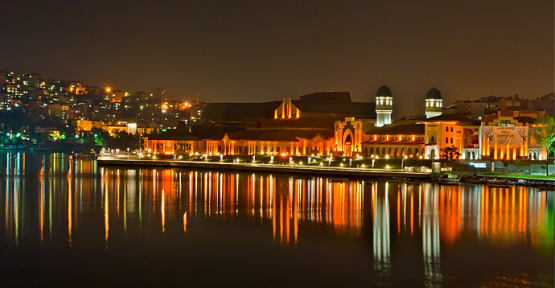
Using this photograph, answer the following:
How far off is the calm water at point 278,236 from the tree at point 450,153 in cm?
970

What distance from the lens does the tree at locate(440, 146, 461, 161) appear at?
48838 millimetres

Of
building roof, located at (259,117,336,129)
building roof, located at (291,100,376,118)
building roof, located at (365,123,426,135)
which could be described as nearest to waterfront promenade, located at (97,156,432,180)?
building roof, located at (365,123,426,135)

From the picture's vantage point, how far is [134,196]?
35.4 m

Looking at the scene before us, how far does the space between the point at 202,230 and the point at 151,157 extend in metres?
44.3

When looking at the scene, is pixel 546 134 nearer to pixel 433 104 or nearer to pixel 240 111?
pixel 433 104

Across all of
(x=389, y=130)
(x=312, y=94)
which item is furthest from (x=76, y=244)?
(x=312, y=94)

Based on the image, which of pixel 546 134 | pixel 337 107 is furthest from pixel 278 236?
pixel 337 107

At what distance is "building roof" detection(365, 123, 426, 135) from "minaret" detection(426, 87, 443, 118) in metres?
4.42

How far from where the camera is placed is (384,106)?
63.7 metres

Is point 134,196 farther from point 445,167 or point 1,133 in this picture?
point 1,133

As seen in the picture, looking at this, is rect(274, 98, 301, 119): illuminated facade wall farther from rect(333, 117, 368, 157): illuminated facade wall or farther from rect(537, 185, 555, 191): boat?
rect(537, 185, 555, 191): boat

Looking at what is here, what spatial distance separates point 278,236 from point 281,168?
28120 millimetres

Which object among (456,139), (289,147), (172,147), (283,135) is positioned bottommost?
(172,147)

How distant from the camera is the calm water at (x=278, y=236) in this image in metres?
18.4
